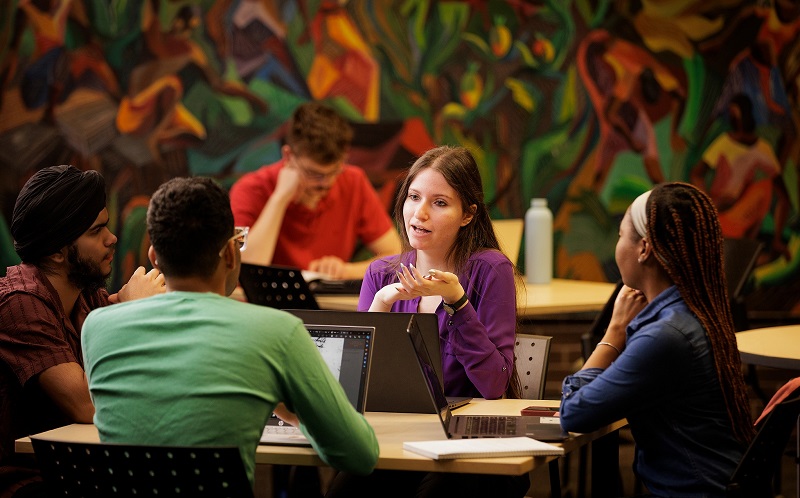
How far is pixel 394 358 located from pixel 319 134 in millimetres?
2228

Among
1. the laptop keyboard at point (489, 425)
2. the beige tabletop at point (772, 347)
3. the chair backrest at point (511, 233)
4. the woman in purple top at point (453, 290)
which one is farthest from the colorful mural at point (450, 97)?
the laptop keyboard at point (489, 425)

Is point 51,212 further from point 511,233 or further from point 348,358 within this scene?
point 511,233

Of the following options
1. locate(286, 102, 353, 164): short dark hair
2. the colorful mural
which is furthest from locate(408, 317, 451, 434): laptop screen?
the colorful mural

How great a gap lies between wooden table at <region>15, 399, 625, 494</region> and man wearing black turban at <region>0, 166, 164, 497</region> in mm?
131

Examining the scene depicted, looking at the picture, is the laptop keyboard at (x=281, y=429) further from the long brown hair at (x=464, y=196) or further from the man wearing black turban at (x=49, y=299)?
the long brown hair at (x=464, y=196)

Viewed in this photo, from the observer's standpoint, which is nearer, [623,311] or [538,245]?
[623,311]

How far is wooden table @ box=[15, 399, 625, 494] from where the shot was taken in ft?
6.72

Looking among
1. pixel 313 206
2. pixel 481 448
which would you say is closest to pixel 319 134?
pixel 313 206

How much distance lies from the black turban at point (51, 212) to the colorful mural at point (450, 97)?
2842 millimetres

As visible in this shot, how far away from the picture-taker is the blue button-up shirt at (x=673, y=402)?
211cm

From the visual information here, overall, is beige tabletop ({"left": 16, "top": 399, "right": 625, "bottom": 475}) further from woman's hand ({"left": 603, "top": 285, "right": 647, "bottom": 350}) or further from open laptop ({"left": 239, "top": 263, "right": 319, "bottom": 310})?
open laptop ({"left": 239, "top": 263, "right": 319, "bottom": 310})

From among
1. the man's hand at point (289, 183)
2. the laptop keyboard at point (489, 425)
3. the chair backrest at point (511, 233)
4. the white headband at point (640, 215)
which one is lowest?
the laptop keyboard at point (489, 425)

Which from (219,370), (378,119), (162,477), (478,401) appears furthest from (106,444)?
(378,119)

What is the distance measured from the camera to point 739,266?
450 centimetres
